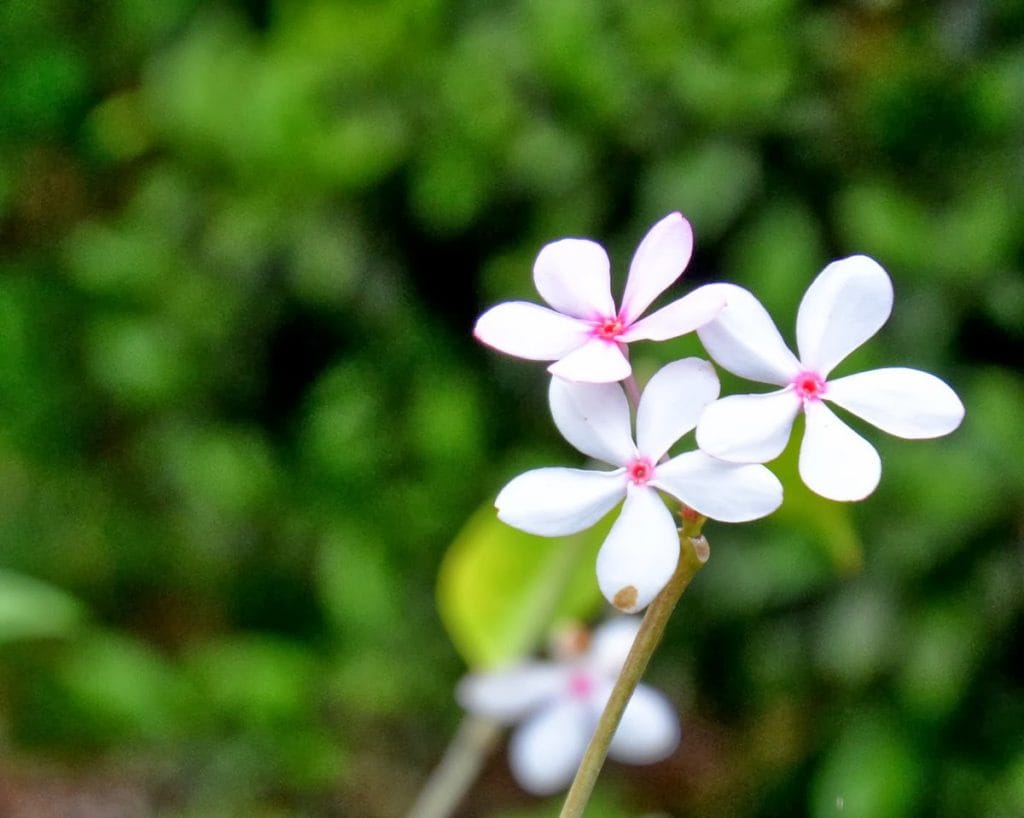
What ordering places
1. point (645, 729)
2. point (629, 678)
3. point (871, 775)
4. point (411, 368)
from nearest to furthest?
1. point (629, 678)
2. point (645, 729)
3. point (871, 775)
4. point (411, 368)

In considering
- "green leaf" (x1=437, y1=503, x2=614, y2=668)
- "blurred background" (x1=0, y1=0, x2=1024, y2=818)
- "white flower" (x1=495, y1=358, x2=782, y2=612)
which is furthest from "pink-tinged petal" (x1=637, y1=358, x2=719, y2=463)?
"green leaf" (x1=437, y1=503, x2=614, y2=668)

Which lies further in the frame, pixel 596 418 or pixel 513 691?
pixel 513 691

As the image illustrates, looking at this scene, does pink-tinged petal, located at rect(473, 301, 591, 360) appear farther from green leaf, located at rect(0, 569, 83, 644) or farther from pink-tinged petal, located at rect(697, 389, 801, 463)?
green leaf, located at rect(0, 569, 83, 644)

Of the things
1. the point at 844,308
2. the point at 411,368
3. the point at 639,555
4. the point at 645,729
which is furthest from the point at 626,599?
the point at 411,368

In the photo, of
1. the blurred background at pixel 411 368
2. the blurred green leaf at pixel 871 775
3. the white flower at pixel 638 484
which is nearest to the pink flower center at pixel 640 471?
the white flower at pixel 638 484

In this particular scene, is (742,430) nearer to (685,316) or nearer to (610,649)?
(685,316)

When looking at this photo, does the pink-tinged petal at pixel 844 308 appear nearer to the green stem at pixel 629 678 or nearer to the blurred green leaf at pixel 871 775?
the green stem at pixel 629 678
